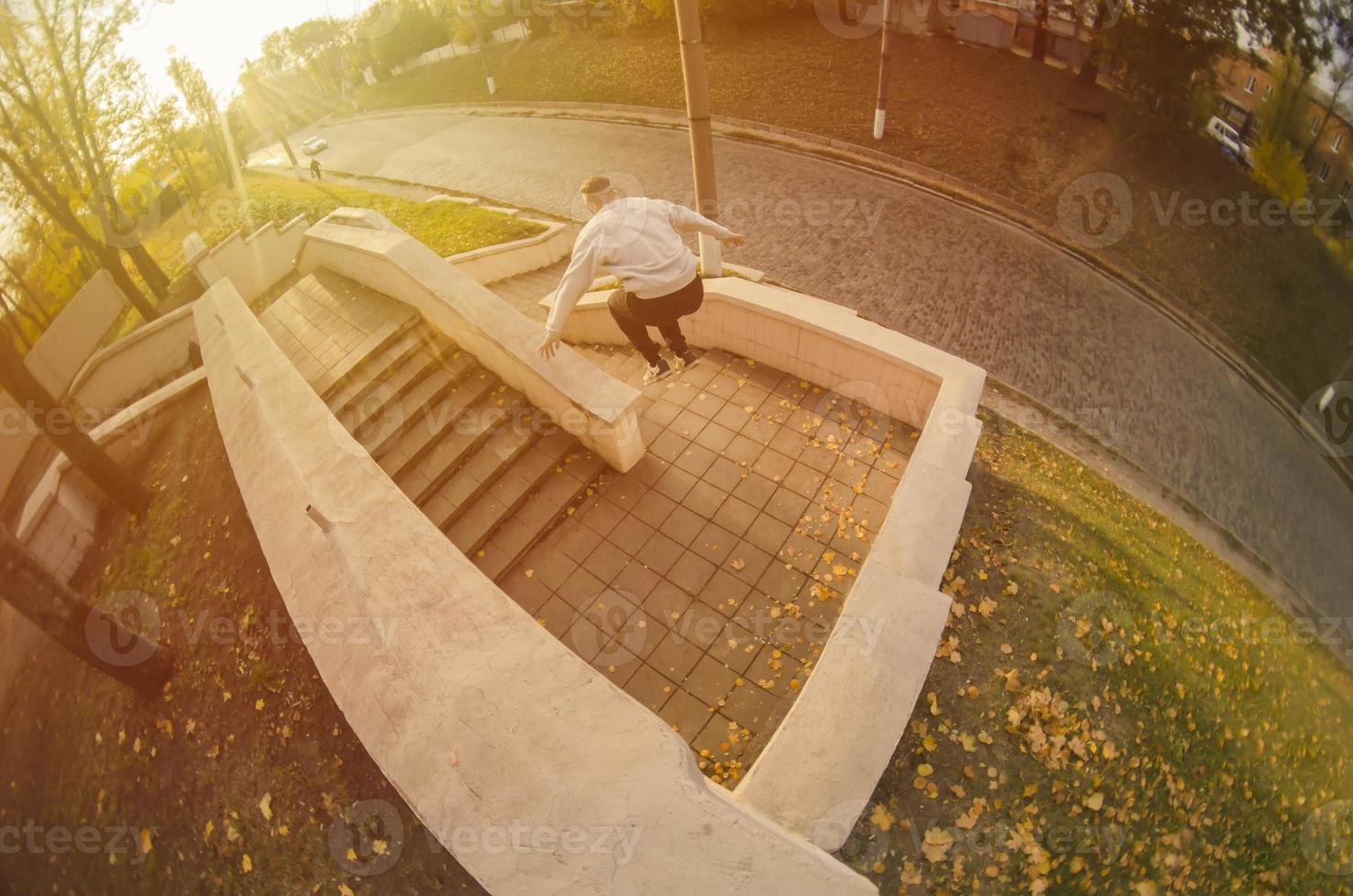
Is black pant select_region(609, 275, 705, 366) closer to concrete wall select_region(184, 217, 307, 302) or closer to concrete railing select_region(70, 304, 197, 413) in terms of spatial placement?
concrete wall select_region(184, 217, 307, 302)

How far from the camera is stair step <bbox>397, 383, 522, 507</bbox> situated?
6.25 m

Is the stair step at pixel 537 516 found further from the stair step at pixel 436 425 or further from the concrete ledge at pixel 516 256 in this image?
the concrete ledge at pixel 516 256

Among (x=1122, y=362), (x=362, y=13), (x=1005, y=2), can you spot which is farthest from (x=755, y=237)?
(x=362, y=13)

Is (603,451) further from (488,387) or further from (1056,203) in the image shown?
(1056,203)

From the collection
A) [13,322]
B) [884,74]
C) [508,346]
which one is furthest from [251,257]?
[884,74]

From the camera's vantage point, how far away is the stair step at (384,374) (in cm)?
717

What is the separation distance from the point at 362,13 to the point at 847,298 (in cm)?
6263

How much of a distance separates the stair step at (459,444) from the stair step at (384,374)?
3.51ft

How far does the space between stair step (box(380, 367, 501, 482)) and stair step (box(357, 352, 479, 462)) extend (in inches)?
2.0

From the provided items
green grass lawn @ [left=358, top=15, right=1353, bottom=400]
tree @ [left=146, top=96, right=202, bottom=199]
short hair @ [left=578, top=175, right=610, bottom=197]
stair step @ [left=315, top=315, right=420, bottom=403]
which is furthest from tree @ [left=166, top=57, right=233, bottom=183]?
short hair @ [left=578, top=175, right=610, bottom=197]

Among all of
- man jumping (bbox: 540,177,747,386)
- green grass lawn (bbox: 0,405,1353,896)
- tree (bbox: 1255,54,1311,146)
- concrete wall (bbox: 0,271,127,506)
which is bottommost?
tree (bbox: 1255,54,1311,146)

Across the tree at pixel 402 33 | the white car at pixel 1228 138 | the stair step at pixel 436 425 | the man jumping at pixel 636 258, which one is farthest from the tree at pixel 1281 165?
the tree at pixel 402 33

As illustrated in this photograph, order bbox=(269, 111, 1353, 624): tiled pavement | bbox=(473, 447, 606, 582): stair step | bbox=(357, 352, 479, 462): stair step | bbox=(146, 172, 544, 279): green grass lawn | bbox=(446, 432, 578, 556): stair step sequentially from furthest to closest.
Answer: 1. bbox=(146, 172, 544, 279): green grass lawn
2. bbox=(269, 111, 1353, 624): tiled pavement
3. bbox=(357, 352, 479, 462): stair step
4. bbox=(446, 432, 578, 556): stair step
5. bbox=(473, 447, 606, 582): stair step

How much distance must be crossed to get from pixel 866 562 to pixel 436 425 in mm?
4767
